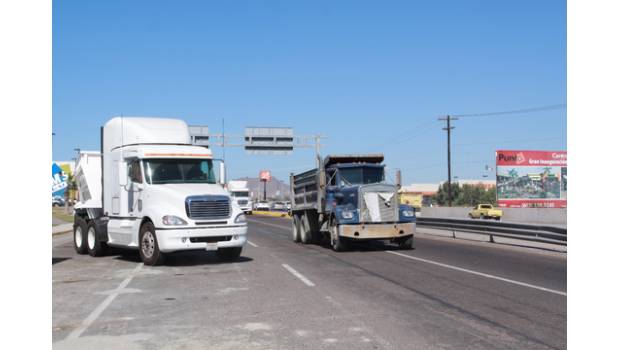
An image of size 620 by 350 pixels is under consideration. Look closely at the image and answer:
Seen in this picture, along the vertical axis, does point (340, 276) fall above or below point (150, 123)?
below

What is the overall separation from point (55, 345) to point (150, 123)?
10025 mm

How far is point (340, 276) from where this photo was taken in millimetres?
12164

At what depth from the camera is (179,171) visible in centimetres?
1525

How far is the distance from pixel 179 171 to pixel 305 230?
7067 millimetres

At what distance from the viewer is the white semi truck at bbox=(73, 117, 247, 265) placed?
1391 centimetres

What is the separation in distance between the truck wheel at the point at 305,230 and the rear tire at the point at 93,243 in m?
6.78

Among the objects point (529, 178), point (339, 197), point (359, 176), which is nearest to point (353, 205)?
point (339, 197)

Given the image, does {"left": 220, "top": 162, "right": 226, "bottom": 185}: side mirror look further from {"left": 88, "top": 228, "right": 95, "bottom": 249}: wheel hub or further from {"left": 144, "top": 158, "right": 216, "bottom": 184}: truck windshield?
{"left": 88, "top": 228, "right": 95, "bottom": 249}: wheel hub

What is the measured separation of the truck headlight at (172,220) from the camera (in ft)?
45.0

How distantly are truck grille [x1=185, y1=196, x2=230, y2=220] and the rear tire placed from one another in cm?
413

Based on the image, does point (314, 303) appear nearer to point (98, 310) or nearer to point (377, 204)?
point (98, 310)

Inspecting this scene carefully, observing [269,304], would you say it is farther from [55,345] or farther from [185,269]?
[185,269]

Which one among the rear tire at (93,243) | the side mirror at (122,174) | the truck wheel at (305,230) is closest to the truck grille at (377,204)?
the truck wheel at (305,230)

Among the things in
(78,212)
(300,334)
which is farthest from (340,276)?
(78,212)
